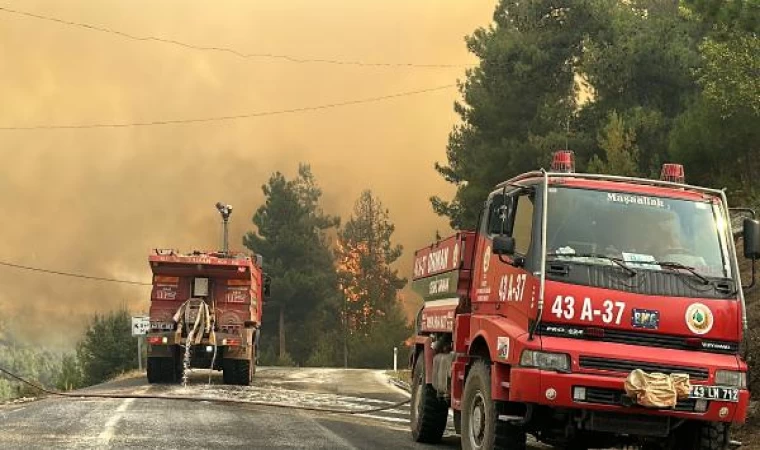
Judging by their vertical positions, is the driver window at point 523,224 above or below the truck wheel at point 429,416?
above

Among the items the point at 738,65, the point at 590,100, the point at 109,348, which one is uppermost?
the point at 590,100

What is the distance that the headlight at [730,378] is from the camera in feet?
24.3

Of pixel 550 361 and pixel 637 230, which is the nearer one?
pixel 550 361

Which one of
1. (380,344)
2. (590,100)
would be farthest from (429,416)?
(380,344)

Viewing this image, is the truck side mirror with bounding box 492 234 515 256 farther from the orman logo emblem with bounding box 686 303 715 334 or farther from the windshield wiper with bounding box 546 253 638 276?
the orman logo emblem with bounding box 686 303 715 334

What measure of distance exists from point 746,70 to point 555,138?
1693 cm

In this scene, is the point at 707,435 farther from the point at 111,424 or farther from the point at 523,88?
the point at 523,88

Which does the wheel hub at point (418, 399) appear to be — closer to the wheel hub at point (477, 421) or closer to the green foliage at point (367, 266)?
the wheel hub at point (477, 421)

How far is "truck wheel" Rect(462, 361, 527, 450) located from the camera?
793 cm

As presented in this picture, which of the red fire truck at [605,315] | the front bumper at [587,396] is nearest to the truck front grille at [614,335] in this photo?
the red fire truck at [605,315]

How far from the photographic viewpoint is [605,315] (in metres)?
7.44

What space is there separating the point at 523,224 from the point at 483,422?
193cm

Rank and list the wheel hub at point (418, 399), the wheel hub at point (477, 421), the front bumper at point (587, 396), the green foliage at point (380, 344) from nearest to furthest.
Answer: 1. the front bumper at point (587, 396)
2. the wheel hub at point (477, 421)
3. the wheel hub at point (418, 399)
4. the green foliage at point (380, 344)

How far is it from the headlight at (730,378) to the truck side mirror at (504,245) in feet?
6.57
